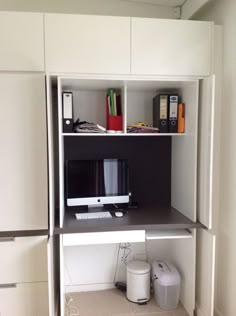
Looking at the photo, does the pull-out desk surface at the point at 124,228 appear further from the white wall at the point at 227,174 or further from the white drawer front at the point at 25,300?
the white drawer front at the point at 25,300

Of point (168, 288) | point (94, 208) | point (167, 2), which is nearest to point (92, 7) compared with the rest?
point (167, 2)

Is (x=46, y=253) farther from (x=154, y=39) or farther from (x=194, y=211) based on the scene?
(x=154, y=39)

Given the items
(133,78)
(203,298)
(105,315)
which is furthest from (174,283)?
(133,78)

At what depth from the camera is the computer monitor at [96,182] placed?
8.45 feet

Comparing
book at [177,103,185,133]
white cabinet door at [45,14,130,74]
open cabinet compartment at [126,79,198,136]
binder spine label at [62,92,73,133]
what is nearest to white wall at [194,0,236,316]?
open cabinet compartment at [126,79,198,136]

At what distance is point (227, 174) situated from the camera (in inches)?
88.4

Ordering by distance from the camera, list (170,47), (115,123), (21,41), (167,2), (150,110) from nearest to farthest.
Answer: (21,41) → (170,47) → (115,123) → (167,2) → (150,110)

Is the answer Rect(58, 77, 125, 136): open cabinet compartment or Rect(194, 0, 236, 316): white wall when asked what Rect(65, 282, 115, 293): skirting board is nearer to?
Rect(194, 0, 236, 316): white wall

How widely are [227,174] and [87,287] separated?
168 cm

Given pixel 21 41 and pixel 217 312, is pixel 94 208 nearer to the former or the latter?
pixel 217 312

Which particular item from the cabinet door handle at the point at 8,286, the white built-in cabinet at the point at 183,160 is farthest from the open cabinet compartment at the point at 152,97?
the cabinet door handle at the point at 8,286

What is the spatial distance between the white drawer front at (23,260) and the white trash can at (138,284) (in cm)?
80

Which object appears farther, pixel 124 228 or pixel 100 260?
pixel 100 260

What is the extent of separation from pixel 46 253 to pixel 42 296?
12.9 inches
